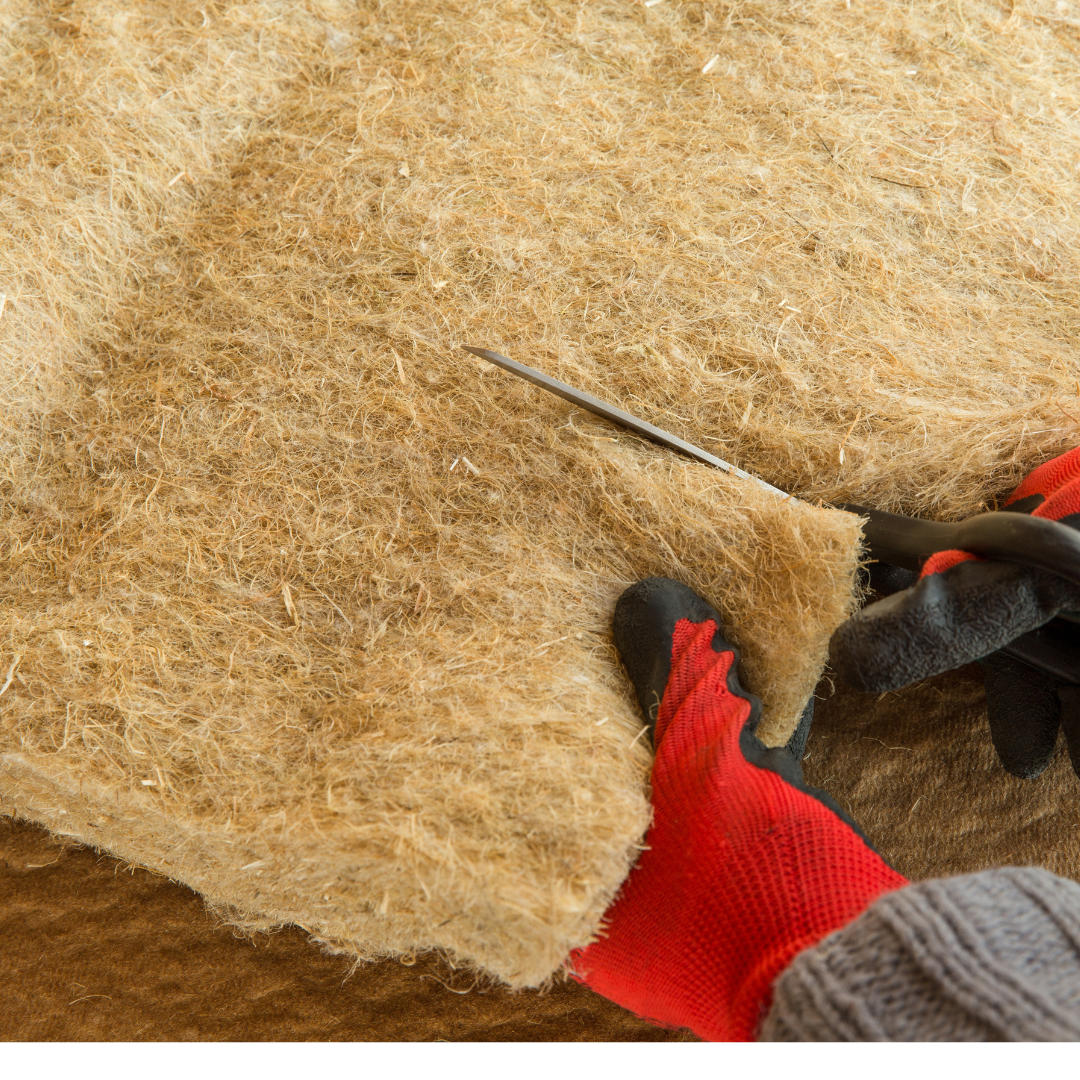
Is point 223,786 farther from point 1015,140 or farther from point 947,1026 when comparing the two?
point 1015,140

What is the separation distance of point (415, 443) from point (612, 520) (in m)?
0.35

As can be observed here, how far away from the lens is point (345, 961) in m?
1.39

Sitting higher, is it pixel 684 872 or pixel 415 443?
pixel 415 443

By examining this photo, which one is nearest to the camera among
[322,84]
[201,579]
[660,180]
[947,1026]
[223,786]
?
[947,1026]

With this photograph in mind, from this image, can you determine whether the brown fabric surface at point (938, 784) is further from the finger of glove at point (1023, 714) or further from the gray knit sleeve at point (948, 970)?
the gray knit sleeve at point (948, 970)

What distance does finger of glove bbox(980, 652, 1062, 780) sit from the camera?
1.19 metres

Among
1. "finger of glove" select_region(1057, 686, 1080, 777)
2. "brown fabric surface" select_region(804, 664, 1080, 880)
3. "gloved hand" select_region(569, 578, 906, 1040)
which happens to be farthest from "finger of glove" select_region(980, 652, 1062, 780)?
"gloved hand" select_region(569, 578, 906, 1040)

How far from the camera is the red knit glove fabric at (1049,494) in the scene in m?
0.97

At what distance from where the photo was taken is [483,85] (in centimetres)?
143

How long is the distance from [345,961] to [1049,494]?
1420 mm

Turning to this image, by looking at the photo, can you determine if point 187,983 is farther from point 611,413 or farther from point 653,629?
point 611,413

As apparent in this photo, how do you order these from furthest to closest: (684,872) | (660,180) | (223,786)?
(660,180) → (223,786) → (684,872)

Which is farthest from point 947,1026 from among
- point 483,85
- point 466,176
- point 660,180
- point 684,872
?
point 483,85

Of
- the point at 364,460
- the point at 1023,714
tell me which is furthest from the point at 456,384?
the point at 1023,714
